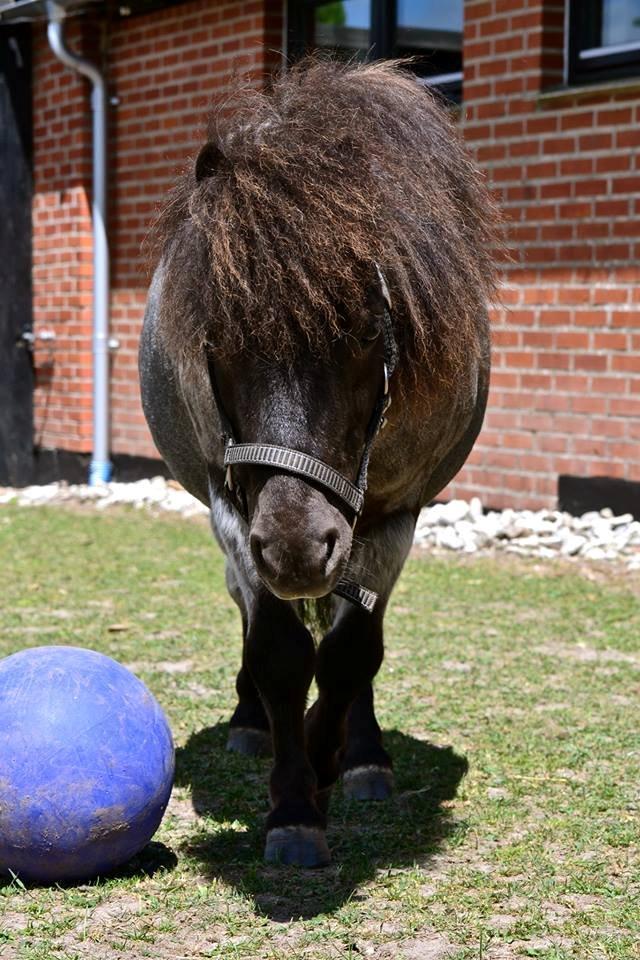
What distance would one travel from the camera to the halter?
2.79 metres

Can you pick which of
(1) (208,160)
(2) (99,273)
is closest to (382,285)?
(1) (208,160)

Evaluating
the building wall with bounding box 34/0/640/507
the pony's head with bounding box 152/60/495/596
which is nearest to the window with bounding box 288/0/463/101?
the building wall with bounding box 34/0/640/507

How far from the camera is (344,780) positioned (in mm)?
4012

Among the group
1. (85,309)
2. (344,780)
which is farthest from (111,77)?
(344,780)

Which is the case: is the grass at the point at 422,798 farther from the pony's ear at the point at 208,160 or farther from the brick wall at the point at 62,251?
the brick wall at the point at 62,251

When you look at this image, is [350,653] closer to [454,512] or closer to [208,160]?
[208,160]

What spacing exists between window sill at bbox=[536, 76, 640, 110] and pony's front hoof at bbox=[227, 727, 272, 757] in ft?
15.5

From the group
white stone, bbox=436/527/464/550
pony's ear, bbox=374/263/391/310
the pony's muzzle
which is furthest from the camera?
white stone, bbox=436/527/464/550

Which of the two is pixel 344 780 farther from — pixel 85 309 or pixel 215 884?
pixel 85 309

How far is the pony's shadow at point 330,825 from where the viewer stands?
321 centimetres

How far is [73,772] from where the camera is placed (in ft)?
10.3

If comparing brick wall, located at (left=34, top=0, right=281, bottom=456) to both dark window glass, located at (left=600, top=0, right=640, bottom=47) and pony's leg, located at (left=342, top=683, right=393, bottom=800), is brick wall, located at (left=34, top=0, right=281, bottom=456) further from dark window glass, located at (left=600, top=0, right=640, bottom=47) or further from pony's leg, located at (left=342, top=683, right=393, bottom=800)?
pony's leg, located at (left=342, top=683, right=393, bottom=800)

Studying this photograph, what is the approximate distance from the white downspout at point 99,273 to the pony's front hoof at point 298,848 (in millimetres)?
8217

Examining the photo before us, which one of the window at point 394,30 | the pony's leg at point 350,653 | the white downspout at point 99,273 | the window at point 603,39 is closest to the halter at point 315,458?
the pony's leg at point 350,653
